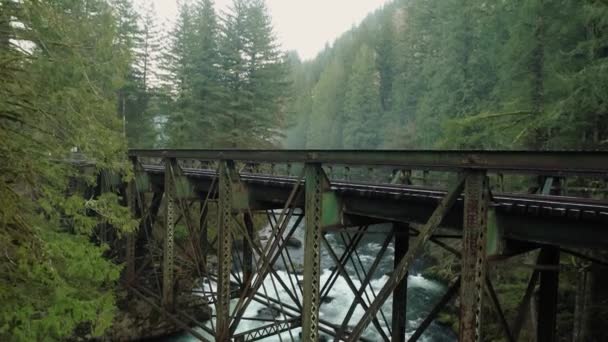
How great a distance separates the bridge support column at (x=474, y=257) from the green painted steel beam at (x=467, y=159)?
0.20 metres

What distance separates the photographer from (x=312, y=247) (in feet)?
19.1

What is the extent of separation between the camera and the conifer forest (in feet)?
18.0

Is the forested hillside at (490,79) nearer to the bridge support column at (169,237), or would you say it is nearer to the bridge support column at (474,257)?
the bridge support column at (474,257)

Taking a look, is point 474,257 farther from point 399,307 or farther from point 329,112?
point 329,112

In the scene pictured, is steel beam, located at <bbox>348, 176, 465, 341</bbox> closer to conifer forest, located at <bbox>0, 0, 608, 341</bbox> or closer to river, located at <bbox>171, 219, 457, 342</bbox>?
conifer forest, located at <bbox>0, 0, 608, 341</bbox>

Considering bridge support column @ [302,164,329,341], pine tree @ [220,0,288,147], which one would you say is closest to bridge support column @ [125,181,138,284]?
bridge support column @ [302,164,329,341]

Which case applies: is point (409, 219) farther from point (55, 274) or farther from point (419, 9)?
point (419, 9)

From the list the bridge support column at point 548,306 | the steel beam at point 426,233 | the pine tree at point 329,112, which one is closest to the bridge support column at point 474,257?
the steel beam at point 426,233

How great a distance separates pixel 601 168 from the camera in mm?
3084

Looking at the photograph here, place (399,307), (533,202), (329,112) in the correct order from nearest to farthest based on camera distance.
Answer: (533,202) → (399,307) → (329,112)

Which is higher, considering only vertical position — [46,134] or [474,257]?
[46,134]

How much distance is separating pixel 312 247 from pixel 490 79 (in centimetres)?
2100

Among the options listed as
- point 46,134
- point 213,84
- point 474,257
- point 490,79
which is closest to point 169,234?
point 46,134

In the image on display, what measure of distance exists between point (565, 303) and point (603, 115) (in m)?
6.44
